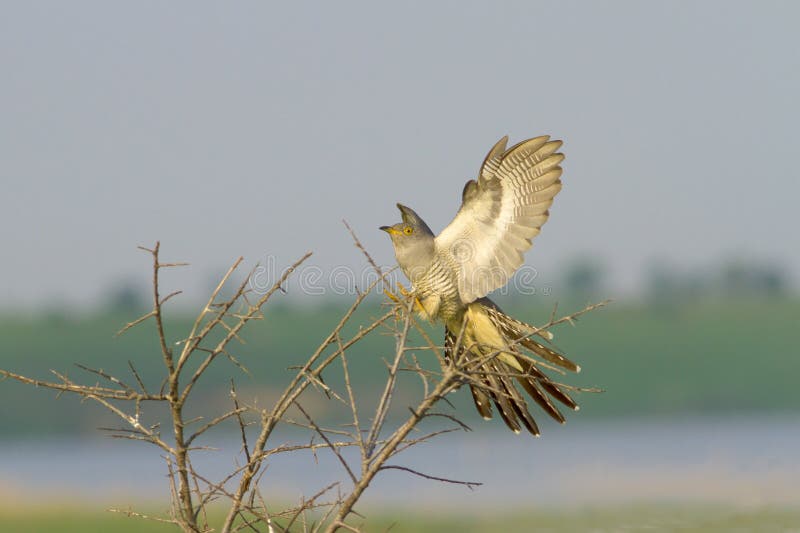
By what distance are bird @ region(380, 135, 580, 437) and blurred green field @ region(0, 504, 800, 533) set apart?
883 cm

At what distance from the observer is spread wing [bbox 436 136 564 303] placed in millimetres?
4629

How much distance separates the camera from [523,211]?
470cm

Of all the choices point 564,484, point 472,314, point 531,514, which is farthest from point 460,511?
point 472,314

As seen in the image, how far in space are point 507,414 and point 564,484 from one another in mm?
16566

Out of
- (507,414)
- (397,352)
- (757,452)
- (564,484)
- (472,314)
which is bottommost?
(397,352)

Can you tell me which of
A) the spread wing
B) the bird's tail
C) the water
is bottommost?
the bird's tail

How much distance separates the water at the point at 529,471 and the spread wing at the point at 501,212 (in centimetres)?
1075

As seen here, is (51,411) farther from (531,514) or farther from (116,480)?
(531,514)

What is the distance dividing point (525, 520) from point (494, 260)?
498 inches

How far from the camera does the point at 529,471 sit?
23.5 meters

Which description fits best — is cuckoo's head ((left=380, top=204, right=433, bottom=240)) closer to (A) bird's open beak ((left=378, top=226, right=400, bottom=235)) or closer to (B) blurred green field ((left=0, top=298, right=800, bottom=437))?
(A) bird's open beak ((left=378, top=226, right=400, bottom=235))

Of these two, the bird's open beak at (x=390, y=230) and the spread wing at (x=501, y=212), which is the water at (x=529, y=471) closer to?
the bird's open beak at (x=390, y=230)

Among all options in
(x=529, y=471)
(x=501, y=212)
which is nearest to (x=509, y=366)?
(x=501, y=212)

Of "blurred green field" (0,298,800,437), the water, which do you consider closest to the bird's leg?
the water
